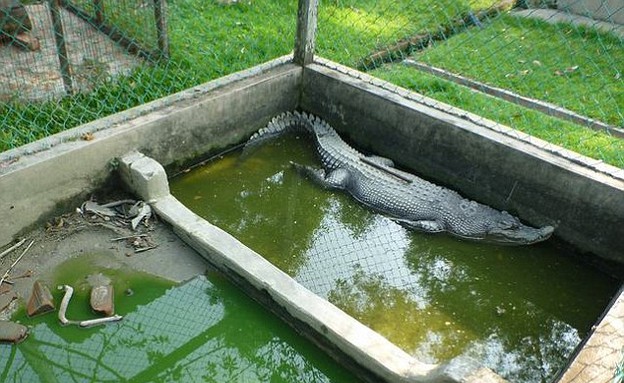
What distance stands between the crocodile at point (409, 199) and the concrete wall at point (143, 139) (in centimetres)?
58

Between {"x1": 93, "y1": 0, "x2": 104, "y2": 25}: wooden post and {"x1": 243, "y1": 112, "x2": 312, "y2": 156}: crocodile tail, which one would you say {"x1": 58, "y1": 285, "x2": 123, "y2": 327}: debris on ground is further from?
{"x1": 93, "y1": 0, "x2": 104, "y2": 25}: wooden post

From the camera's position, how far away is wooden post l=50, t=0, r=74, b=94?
3676 mm

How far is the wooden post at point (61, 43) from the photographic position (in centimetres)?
368

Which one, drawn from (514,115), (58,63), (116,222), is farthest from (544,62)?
(58,63)

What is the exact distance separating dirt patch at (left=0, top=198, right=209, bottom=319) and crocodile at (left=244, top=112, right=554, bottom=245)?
4.30 ft

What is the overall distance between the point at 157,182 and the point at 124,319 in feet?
2.98

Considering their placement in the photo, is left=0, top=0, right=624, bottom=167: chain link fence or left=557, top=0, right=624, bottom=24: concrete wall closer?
left=0, top=0, right=624, bottom=167: chain link fence

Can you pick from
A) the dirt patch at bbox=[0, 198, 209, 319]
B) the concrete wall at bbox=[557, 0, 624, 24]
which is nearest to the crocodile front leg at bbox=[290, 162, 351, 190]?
the dirt patch at bbox=[0, 198, 209, 319]

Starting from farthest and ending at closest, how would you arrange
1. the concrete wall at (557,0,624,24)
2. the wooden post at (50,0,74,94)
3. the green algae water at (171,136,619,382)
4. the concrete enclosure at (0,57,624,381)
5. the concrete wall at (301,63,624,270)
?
the concrete wall at (557,0,624,24), the wooden post at (50,0,74,94), the concrete wall at (301,63,624,270), the concrete enclosure at (0,57,624,381), the green algae water at (171,136,619,382)

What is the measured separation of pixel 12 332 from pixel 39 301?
0.19 metres

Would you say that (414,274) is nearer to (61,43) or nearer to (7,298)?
(7,298)

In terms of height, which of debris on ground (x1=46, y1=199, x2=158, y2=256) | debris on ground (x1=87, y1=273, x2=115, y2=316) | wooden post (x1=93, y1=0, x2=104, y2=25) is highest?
wooden post (x1=93, y1=0, x2=104, y2=25)

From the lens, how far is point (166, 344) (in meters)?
2.76

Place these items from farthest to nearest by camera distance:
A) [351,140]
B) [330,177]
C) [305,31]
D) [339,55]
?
[339,55]
[351,140]
[305,31]
[330,177]
